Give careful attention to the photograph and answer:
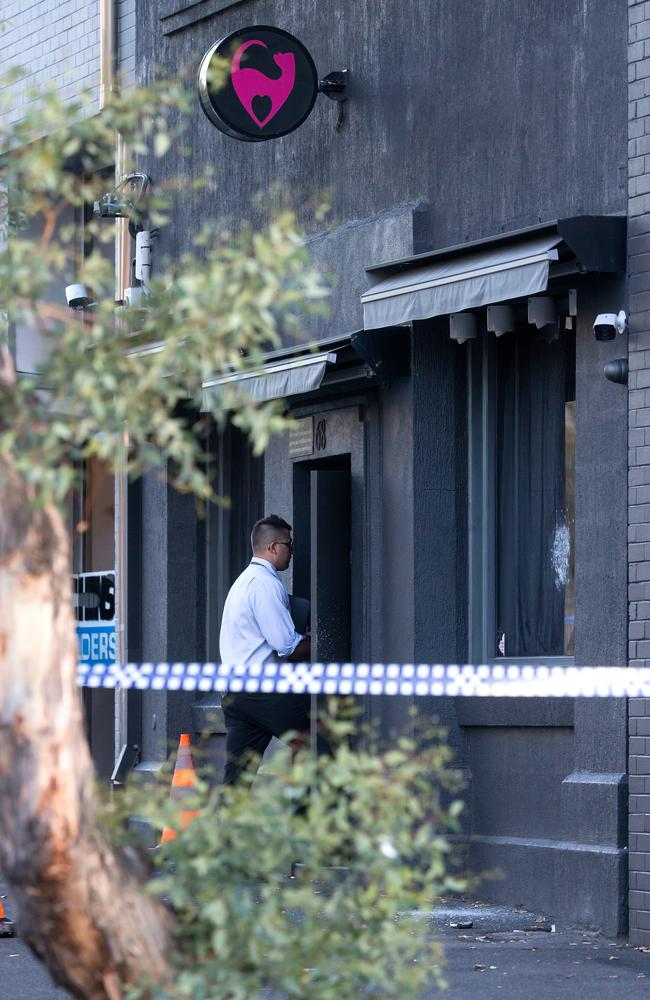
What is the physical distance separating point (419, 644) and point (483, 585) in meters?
0.49

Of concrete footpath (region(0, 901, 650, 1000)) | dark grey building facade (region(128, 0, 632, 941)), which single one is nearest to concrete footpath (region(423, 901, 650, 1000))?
concrete footpath (region(0, 901, 650, 1000))

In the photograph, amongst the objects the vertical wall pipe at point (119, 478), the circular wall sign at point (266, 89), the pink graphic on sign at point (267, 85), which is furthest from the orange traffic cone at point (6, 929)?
the pink graphic on sign at point (267, 85)

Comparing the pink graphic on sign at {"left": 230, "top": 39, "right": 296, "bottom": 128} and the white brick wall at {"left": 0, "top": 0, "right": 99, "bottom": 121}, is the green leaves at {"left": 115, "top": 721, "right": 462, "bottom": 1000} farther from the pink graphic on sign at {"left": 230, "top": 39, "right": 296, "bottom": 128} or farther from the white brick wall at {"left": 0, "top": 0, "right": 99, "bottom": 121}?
the white brick wall at {"left": 0, "top": 0, "right": 99, "bottom": 121}

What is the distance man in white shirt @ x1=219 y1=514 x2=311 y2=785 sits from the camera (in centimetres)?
1069

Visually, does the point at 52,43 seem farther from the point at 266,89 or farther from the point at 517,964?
the point at 517,964

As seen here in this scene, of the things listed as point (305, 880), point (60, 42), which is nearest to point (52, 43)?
point (60, 42)

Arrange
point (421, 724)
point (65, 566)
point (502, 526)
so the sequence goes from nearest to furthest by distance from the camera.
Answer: point (65, 566), point (421, 724), point (502, 526)

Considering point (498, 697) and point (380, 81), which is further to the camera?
point (380, 81)

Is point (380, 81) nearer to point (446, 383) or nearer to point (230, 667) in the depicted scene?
point (446, 383)

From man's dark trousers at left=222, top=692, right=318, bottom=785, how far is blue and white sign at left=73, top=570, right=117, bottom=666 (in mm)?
3490

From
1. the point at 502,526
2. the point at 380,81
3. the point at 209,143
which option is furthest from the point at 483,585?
the point at 209,143

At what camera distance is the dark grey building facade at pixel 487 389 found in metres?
8.94

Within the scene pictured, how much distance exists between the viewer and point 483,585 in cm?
1047

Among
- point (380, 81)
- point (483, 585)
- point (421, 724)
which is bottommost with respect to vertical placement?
point (421, 724)
